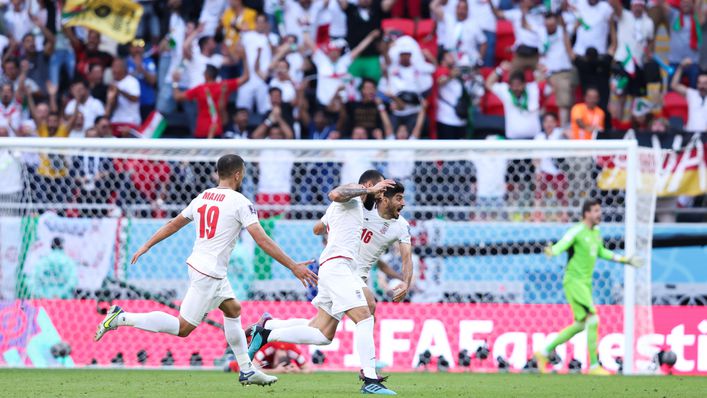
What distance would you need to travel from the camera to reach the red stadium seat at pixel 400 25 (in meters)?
19.7

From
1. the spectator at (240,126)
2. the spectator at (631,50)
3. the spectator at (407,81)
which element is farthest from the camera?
the spectator at (631,50)

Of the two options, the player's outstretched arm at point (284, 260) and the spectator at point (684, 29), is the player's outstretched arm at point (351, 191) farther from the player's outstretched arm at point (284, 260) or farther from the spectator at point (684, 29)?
the spectator at point (684, 29)

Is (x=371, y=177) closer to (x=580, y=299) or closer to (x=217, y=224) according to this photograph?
(x=217, y=224)

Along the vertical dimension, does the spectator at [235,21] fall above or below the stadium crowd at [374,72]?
above

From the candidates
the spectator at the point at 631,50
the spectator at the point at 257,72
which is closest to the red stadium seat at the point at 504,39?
the spectator at the point at 631,50

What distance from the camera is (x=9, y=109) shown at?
19.2m

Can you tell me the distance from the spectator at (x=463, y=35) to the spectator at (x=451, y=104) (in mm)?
501

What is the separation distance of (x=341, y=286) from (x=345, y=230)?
0.48 metres

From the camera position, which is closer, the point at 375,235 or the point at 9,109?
the point at 375,235

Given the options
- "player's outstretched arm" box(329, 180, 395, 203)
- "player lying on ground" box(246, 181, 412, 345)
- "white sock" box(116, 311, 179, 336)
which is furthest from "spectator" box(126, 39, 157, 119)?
"player's outstretched arm" box(329, 180, 395, 203)

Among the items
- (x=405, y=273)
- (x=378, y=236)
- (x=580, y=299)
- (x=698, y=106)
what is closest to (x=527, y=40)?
(x=698, y=106)

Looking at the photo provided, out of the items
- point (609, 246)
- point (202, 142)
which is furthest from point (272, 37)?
point (609, 246)

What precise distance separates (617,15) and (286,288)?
751 cm

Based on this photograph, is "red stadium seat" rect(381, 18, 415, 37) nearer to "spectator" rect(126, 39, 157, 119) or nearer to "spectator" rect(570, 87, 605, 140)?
"spectator" rect(570, 87, 605, 140)
